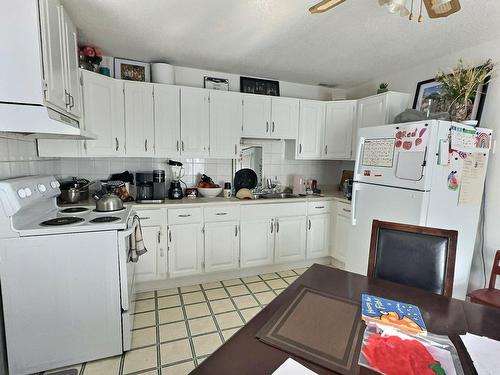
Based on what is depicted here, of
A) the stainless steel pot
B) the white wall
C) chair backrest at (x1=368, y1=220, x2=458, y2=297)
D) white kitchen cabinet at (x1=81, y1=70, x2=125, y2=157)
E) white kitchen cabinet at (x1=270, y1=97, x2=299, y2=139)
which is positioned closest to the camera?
chair backrest at (x1=368, y1=220, x2=458, y2=297)

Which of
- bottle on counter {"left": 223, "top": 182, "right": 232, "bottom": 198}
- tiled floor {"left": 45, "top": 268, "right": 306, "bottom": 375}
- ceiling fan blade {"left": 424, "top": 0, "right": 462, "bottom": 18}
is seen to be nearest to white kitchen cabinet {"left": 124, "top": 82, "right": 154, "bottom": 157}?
A: bottle on counter {"left": 223, "top": 182, "right": 232, "bottom": 198}

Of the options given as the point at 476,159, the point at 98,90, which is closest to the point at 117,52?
the point at 98,90

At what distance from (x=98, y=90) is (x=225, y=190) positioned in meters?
1.61

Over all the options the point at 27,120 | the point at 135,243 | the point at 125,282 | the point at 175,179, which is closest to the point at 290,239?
the point at 175,179

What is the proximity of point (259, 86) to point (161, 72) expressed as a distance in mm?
1201

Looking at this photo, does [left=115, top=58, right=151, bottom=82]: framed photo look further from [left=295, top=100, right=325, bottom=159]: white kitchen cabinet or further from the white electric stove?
[left=295, top=100, right=325, bottom=159]: white kitchen cabinet

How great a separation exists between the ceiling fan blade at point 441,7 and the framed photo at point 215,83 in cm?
233

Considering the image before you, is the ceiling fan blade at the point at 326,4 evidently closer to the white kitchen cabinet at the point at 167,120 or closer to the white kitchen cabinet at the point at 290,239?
the white kitchen cabinet at the point at 167,120

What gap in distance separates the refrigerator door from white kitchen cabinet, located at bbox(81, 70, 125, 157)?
236 cm

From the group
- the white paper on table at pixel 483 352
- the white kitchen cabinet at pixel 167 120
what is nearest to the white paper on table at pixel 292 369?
the white paper on table at pixel 483 352

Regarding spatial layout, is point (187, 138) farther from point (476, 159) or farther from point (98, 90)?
point (476, 159)

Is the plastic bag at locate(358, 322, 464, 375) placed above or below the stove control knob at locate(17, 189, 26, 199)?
below

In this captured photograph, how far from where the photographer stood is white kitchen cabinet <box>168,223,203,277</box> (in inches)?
104

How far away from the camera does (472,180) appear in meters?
2.13
